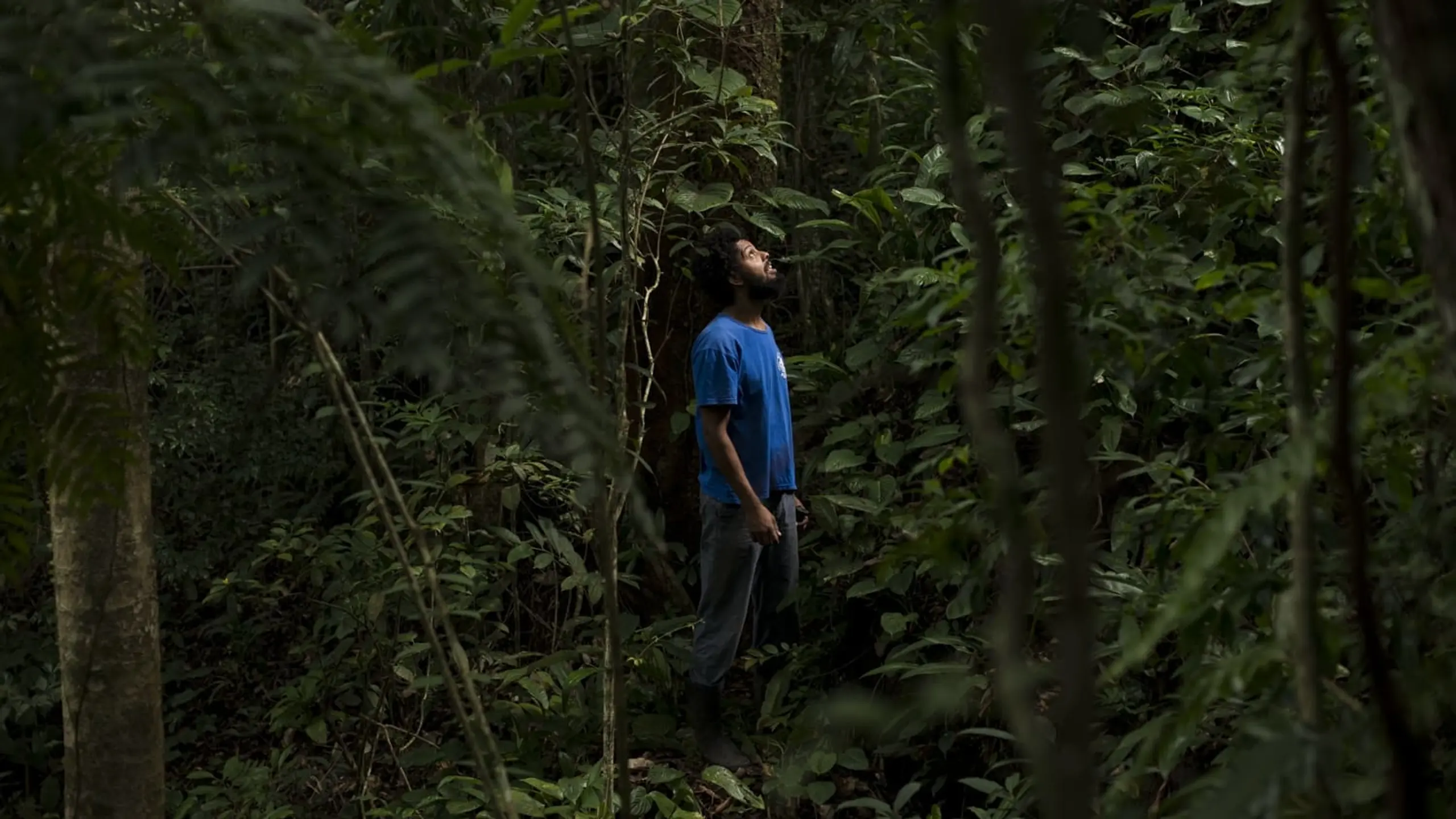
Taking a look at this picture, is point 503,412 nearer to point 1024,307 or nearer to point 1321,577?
point 1024,307

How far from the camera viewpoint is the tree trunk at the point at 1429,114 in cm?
77

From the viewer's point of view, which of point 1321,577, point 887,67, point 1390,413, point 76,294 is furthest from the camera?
point 887,67

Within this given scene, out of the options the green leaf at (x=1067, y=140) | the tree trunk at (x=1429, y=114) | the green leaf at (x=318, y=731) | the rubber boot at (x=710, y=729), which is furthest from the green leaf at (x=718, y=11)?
the tree trunk at (x=1429, y=114)

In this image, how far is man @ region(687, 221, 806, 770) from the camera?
4.42m

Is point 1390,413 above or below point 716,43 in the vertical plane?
below

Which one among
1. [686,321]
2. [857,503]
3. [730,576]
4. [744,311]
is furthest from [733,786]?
[686,321]

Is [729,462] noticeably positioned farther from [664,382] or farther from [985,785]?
[985,785]

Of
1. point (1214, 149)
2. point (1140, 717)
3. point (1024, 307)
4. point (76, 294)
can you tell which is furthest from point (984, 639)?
point (76, 294)

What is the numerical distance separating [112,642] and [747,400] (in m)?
2.08

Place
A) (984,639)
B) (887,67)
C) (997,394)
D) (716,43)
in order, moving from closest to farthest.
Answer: (997,394), (984,639), (887,67), (716,43)

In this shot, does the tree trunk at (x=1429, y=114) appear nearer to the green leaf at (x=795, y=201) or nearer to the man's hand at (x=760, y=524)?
the man's hand at (x=760, y=524)

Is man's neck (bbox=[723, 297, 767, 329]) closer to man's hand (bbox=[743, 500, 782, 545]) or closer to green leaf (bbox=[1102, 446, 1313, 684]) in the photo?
man's hand (bbox=[743, 500, 782, 545])

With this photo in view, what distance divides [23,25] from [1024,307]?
3.96 feet

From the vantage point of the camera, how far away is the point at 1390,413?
1471 mm
